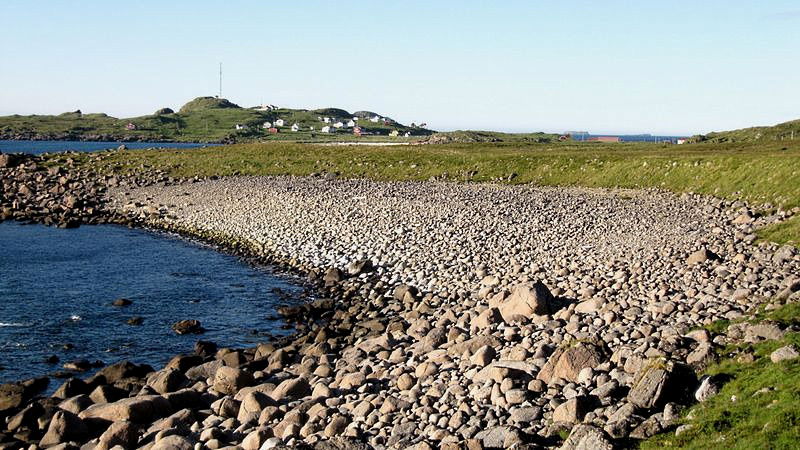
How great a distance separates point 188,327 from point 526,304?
15489mm

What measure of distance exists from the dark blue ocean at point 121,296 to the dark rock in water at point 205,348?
1140mm

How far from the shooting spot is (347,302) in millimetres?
34156

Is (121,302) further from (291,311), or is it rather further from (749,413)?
(749,413)

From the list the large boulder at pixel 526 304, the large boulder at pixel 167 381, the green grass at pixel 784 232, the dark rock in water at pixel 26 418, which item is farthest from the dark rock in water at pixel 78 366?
the green grass at pixel 784 232

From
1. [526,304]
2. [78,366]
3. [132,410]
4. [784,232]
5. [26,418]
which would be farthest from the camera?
[784,232]

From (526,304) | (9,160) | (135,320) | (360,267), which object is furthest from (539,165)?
(9,160)

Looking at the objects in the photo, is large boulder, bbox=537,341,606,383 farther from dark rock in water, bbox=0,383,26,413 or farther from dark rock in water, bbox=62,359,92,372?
dark rock in water, bbox=62,359,92,372

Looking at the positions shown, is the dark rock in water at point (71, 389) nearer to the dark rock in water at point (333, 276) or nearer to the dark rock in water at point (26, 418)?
the dark rock in water at point (26, 418)

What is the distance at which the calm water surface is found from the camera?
29.1 m

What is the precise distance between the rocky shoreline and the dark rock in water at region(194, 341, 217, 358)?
0.09 meters

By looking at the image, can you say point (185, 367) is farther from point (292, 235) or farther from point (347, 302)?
point (292, 235)

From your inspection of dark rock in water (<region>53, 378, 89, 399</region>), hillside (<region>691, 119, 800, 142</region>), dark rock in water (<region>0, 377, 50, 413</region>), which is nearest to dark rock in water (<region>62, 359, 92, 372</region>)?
dark rock in water (<region>0, 377, 50, 413</region>)

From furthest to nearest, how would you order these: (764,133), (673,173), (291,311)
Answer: (764,133) < (673,173) < (291,311)

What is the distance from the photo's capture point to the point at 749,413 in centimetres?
1369
